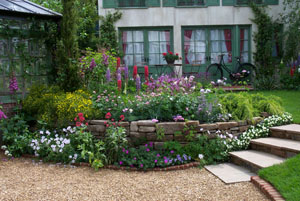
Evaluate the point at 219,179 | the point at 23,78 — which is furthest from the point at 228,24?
the point at 219,179

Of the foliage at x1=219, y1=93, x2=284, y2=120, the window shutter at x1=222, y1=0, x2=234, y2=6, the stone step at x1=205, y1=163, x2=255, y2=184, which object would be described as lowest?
the stone step at x1=205, y1=163, x2=255, y2=184

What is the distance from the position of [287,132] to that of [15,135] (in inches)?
174

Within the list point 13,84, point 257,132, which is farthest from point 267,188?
point 13,84

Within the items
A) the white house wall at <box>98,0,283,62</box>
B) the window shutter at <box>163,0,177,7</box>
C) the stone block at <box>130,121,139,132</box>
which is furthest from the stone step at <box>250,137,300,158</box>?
the window shutter at <box>163,0,177,7</box>

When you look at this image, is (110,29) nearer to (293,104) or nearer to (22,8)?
(22,8)

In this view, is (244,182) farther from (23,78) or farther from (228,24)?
(228,24)

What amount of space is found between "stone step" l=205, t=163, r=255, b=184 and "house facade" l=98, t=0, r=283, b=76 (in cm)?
744

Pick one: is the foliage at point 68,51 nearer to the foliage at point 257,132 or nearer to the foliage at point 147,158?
the foliage at point 147,158

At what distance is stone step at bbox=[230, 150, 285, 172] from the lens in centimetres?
388

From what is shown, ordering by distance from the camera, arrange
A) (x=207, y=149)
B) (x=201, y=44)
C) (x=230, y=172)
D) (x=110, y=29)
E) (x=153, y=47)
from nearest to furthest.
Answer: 1. (x=230, y=172)
2. (x=207, y=149)
3. (x=110, y=29)
4. (x=153, y=47)
5. (x=201, y=44)

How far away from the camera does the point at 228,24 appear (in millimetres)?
11422

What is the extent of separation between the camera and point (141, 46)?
11.4 meters

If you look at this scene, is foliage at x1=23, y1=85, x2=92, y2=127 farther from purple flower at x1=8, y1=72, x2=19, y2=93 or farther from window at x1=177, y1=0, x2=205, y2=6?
window at x1=177, y1=0, x2=205, y2=6

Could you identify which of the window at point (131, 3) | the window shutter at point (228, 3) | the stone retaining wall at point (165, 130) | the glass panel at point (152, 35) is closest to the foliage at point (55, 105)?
the stone retaining wall at point (165, 130)
